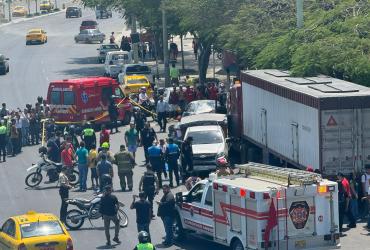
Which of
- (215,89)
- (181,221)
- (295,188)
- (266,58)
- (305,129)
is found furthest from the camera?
(215,89)

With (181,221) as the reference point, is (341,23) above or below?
above

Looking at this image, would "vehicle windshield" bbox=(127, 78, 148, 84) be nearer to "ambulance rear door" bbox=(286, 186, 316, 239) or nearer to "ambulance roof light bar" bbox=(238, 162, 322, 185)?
"ambulance roof light bar" bbox=(238, 162, 322, 185)

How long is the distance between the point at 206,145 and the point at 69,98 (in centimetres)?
1198

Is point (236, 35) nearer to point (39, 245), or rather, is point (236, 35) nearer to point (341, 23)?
point (341, 23)

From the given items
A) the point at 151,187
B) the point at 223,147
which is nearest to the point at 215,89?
the point at 223,147

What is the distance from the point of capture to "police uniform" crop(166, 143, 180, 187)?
3412 cm

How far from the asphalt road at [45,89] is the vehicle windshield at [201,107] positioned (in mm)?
1795

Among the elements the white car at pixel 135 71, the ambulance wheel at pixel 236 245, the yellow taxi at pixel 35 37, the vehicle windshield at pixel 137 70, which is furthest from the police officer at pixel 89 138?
the yellow taxi at pixel 35 37

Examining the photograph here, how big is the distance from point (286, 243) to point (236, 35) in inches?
904

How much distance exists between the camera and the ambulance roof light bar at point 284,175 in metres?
23.6

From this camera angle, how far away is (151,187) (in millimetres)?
29844

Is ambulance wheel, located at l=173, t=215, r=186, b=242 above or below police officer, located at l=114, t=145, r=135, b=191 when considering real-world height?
below

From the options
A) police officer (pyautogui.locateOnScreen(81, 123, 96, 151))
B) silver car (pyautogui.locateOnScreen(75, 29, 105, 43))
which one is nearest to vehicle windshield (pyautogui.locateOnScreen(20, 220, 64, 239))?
police officer (pyautogui.locateOnScreen(81, 123, 96, 151))

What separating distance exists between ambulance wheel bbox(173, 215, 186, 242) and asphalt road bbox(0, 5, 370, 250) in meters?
0.28
